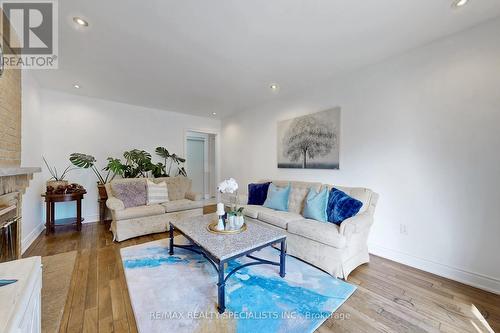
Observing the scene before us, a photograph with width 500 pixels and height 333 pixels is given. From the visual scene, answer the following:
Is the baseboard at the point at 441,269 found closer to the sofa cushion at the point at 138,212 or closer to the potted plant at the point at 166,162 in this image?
the sofa cushion at the point at 138,212

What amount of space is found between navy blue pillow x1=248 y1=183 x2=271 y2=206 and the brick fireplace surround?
2701mm

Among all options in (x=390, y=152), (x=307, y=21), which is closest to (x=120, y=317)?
(x=307, y=21)

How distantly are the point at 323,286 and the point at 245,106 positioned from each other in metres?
3.80

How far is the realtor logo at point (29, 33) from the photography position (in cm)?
170

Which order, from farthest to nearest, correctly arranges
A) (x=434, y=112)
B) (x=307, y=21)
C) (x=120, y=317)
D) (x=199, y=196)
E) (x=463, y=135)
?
(x=199, y=196) < (x=434, y=112) < (x=463, y=135) < (x=307, y=21) < (x=120, y=317)

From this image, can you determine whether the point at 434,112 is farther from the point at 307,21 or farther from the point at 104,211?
the point at 104,211

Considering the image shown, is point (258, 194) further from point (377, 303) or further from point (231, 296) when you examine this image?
point (377, 303)

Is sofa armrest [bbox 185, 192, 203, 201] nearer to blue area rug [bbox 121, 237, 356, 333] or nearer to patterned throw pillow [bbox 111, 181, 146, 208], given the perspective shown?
patterned throw pillow [bbox 111, 181, 146, 208]

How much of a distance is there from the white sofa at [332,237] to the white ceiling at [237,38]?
1.76m

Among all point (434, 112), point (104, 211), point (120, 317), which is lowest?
point (120, 317)

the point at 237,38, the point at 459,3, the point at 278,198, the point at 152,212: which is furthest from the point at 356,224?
the point at 152,212

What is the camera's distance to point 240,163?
4922mm

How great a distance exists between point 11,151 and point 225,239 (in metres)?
2.61

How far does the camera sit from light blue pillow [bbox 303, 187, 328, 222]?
8.09 ft
